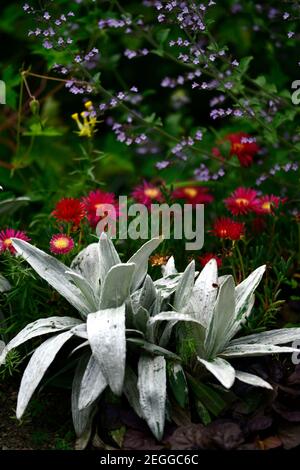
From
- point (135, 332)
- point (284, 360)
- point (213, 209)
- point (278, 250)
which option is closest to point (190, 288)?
point (135, 332)

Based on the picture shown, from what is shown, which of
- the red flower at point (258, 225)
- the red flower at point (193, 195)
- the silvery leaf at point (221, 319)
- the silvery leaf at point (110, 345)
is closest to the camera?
the silvery leaf at point (110, 345)

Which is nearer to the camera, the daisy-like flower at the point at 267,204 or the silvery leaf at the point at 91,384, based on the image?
the silvery leaf at the point at 91,384

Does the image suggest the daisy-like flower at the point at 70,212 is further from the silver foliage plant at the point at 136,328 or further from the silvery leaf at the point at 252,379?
the silvery leaf at the point at 252,379

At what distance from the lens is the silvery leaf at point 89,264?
207 centimetres

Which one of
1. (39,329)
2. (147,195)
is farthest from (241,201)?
(39,329)

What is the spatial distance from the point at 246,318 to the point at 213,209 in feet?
2.91

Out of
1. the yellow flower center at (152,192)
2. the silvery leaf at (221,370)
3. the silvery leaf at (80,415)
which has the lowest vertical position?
the silvery leaf at (80,415)

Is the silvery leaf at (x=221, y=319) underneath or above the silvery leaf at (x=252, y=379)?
above

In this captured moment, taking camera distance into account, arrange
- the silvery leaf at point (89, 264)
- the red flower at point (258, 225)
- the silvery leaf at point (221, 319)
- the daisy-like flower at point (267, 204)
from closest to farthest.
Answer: the silvery leaf at point (221, 319), the silvery leaf at point (89, 264), the daisy-like flower at point (267, 204), the red flower at point (258, 225)

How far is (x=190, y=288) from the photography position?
1937 mm

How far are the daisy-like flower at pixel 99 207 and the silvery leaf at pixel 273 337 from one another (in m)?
0.59

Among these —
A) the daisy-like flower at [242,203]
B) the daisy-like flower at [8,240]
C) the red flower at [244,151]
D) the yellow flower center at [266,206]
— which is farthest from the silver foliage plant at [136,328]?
the red flower at [244,151]

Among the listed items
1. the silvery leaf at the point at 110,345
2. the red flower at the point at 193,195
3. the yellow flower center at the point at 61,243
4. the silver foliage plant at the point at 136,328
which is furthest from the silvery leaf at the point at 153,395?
the red flower at the point at 193,195

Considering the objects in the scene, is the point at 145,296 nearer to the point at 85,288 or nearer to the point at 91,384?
the point at 85,288
